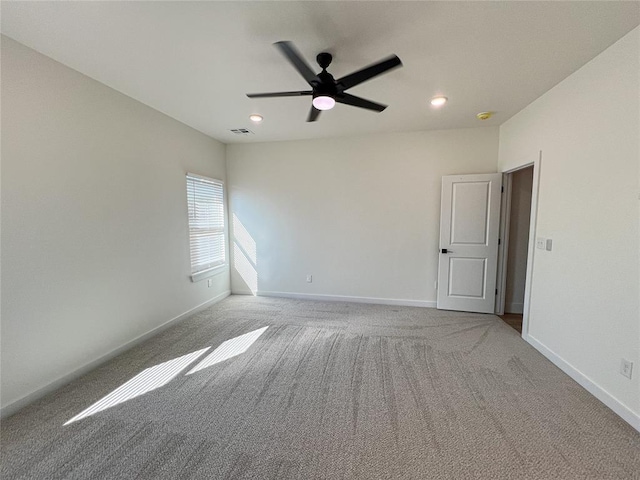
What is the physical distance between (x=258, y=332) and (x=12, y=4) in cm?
318

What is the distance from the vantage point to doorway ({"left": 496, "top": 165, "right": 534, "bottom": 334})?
354cm

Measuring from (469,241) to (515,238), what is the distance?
67 centimetres

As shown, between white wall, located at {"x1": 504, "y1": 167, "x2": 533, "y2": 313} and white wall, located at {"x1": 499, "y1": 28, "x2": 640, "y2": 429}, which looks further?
white wall, located at {"x1": 504, "y1": 167, "x2": 533, "y2": 313}

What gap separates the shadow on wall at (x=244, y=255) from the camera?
453 cm

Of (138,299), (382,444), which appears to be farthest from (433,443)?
(138,299)

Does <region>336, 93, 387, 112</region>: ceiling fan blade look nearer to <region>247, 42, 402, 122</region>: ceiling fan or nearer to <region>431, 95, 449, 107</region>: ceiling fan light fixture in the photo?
<region>247, 42, 402, 122</region>: ceiling fan

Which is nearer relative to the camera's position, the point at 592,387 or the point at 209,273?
the point at 592,387

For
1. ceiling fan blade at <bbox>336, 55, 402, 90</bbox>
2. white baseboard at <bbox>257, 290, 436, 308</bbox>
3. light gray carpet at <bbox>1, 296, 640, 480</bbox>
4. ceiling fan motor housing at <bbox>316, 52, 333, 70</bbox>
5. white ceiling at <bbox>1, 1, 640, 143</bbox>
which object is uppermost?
white ceiling at <bbox>1, 1, 640, 143</bbox>

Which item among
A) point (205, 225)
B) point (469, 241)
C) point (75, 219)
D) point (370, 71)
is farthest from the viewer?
point (205, 225)

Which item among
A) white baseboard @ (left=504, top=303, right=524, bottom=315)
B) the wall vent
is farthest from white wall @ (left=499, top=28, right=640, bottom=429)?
the wall vent

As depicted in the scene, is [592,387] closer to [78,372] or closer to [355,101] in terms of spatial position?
[355,101]

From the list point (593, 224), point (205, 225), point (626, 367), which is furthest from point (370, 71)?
point (205, 225)

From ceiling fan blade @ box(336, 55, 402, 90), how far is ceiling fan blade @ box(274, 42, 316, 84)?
235 millimetres

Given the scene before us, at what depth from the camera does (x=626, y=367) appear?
176 cm
